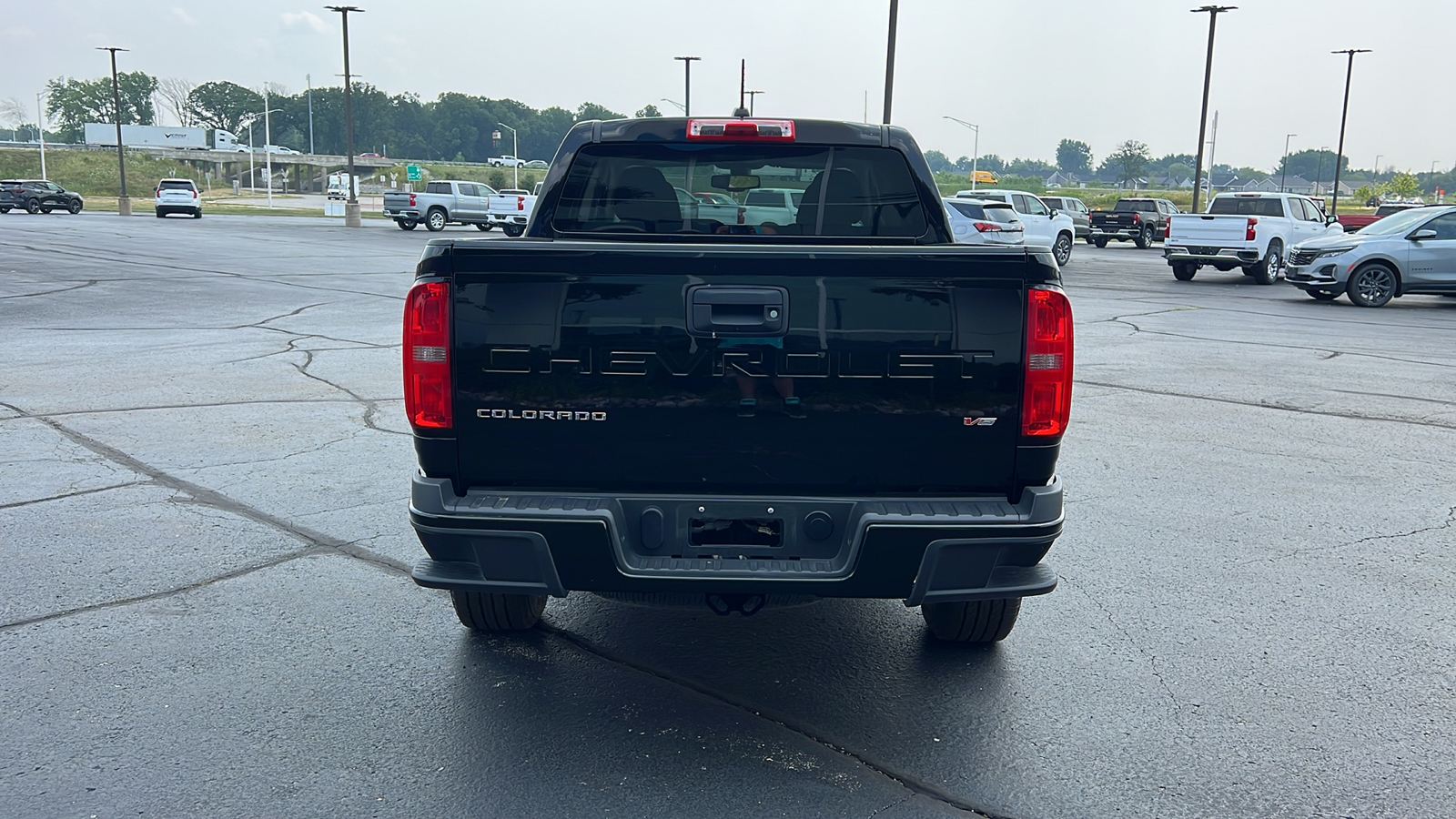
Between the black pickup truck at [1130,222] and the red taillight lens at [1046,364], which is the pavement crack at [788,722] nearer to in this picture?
the red taillight lens at [1046,364]

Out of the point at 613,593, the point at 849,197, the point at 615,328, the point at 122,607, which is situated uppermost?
the point at 849,197

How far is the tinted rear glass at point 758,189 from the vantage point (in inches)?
183

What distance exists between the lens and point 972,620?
4.15m

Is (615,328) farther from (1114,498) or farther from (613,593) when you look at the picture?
(1114,498)

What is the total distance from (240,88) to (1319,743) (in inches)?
7718

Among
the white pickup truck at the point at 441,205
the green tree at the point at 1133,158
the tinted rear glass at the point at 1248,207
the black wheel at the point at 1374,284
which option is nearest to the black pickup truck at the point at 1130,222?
the tinted rear glass at the point at 1248,207

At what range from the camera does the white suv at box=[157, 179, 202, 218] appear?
164 feet

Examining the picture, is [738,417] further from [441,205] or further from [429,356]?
[441,205]

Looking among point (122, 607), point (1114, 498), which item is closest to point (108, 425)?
point (122, 607)

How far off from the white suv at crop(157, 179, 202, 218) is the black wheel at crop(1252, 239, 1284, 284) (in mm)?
44084

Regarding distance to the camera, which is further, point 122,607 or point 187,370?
point 187,370

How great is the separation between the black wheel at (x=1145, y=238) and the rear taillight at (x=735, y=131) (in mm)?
37318

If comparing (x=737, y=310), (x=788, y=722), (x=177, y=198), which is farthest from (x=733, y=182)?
(x=177, y=198)

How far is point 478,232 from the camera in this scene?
138ft
